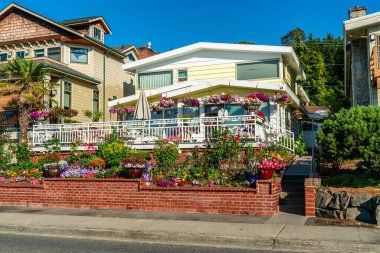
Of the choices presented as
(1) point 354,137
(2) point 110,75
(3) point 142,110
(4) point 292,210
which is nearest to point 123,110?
(3) point 142,110

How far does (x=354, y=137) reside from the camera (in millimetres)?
10344

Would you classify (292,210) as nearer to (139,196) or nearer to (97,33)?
(139,196)

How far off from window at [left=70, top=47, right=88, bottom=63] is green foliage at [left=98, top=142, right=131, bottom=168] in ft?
40.3

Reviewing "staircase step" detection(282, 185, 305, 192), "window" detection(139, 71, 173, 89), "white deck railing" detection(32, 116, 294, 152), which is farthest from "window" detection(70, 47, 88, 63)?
"staircase step" detection(282, 185, 305, 192)

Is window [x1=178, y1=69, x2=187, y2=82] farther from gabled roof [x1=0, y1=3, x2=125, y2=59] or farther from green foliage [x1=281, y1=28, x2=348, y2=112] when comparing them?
green foliage [x1=281, y1=28, x2=348, y2=112]

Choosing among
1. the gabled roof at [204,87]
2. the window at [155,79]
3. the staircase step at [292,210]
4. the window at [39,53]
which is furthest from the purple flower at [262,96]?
the window at [39,53]

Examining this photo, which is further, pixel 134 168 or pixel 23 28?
pixel 23 28

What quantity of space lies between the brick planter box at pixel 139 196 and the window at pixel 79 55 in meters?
13.6

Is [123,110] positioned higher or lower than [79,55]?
lower

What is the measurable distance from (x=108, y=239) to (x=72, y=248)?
1109 millimetres

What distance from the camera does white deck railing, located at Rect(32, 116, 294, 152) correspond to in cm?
1472

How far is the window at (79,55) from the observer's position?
84.0ft

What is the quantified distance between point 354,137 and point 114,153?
26.5ft

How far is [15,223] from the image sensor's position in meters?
10.3
